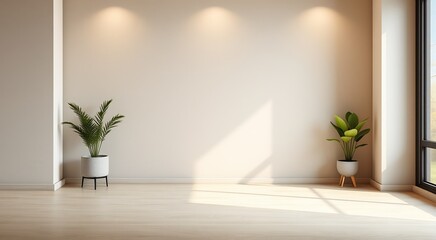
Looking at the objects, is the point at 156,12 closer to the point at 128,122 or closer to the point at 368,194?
the point at 128,122

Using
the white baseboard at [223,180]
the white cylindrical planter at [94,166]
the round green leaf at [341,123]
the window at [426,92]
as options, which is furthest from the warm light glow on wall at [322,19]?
the white cylindrical planter at [94,166]

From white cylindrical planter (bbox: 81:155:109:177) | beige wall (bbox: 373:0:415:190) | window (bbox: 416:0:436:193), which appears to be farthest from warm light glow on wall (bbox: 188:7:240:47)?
window (bbox: 416:0:436:193)

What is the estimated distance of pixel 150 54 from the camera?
733cm

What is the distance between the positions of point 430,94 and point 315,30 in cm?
200

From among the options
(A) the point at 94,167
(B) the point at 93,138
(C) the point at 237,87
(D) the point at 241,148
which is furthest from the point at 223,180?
(B) the point at 93,138

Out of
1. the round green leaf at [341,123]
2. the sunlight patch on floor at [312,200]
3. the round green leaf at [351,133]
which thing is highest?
the round green leaf at [341,123]

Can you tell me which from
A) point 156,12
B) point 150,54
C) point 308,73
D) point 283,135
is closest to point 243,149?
point 283,135

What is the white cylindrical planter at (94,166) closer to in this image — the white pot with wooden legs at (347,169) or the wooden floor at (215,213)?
the wooden floor at (215,213)

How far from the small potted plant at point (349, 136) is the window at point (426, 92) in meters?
0.81

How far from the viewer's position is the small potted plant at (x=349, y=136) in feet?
22.5

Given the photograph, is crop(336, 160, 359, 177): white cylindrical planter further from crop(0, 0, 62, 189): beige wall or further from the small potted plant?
crop(0, 0, 62, 189): beige wall

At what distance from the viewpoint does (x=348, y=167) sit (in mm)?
6926

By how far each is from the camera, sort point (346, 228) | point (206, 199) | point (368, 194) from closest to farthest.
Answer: point (346, 228) → point (206, 199) → point (368, 194)

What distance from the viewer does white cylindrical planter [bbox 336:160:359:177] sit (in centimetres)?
692
